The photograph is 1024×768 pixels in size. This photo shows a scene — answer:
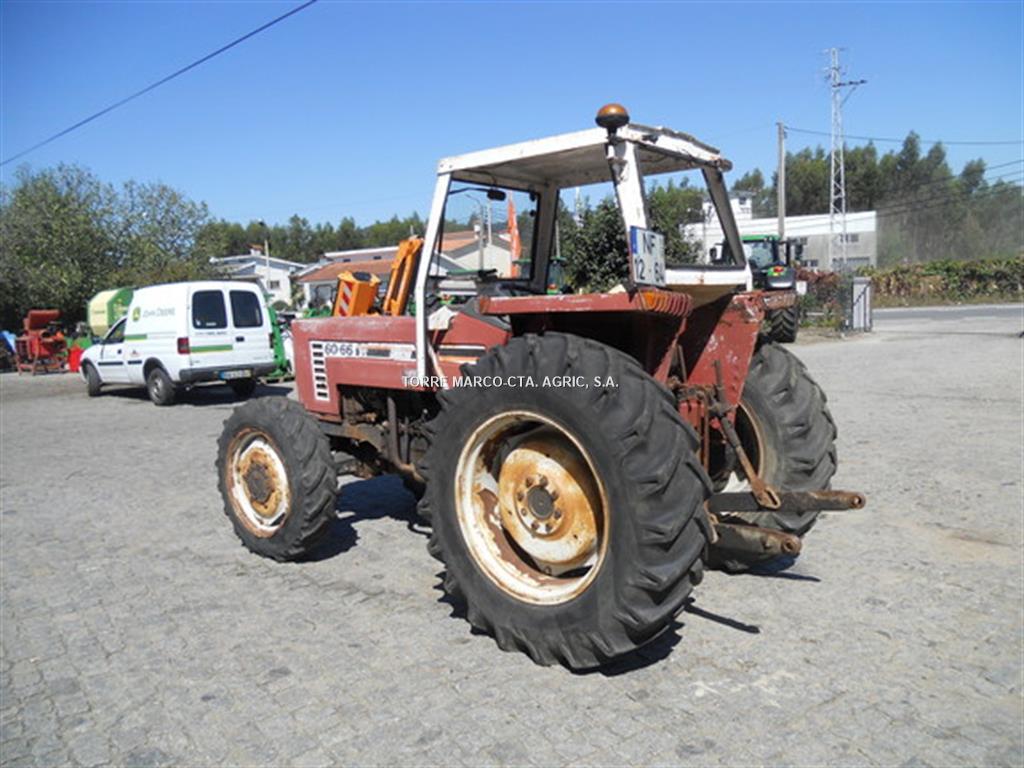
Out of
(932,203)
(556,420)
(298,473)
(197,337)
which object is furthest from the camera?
(932,203)

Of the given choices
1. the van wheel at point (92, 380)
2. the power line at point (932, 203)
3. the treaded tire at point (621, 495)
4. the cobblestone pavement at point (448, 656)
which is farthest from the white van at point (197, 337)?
the power line at point (932, 203)

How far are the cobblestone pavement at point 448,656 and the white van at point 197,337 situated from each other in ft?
24.8

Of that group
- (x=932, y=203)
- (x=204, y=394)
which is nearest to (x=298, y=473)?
(x=204, y=394)

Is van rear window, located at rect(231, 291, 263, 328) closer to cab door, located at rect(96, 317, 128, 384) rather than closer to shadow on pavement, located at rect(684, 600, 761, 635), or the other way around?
cab door, located at rect(96, 317, 128, 384)

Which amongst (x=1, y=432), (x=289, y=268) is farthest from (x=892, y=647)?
(x=289, y=268)

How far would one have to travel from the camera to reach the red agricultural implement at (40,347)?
23594 mm

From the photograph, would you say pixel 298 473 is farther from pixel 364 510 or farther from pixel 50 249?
pixel 50 249

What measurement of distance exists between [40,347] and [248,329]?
13.0 meters

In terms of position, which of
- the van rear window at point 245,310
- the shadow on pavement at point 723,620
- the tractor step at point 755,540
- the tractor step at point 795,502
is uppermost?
the van rear window at point 245,310

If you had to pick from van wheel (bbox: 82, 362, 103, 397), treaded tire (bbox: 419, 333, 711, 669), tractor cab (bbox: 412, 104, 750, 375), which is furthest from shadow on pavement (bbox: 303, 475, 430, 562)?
van wheel (bbox: 82, 362, 103, 397)

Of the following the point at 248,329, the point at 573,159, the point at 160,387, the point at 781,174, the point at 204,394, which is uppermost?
the point at 781,174

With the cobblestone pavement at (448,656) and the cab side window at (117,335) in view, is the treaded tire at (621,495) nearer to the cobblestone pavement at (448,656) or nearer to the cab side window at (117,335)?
the cobblestone pavement at (448,656)

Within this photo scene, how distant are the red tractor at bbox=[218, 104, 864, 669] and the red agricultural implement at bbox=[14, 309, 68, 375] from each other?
22125mm

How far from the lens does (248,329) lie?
1461 centimetres
